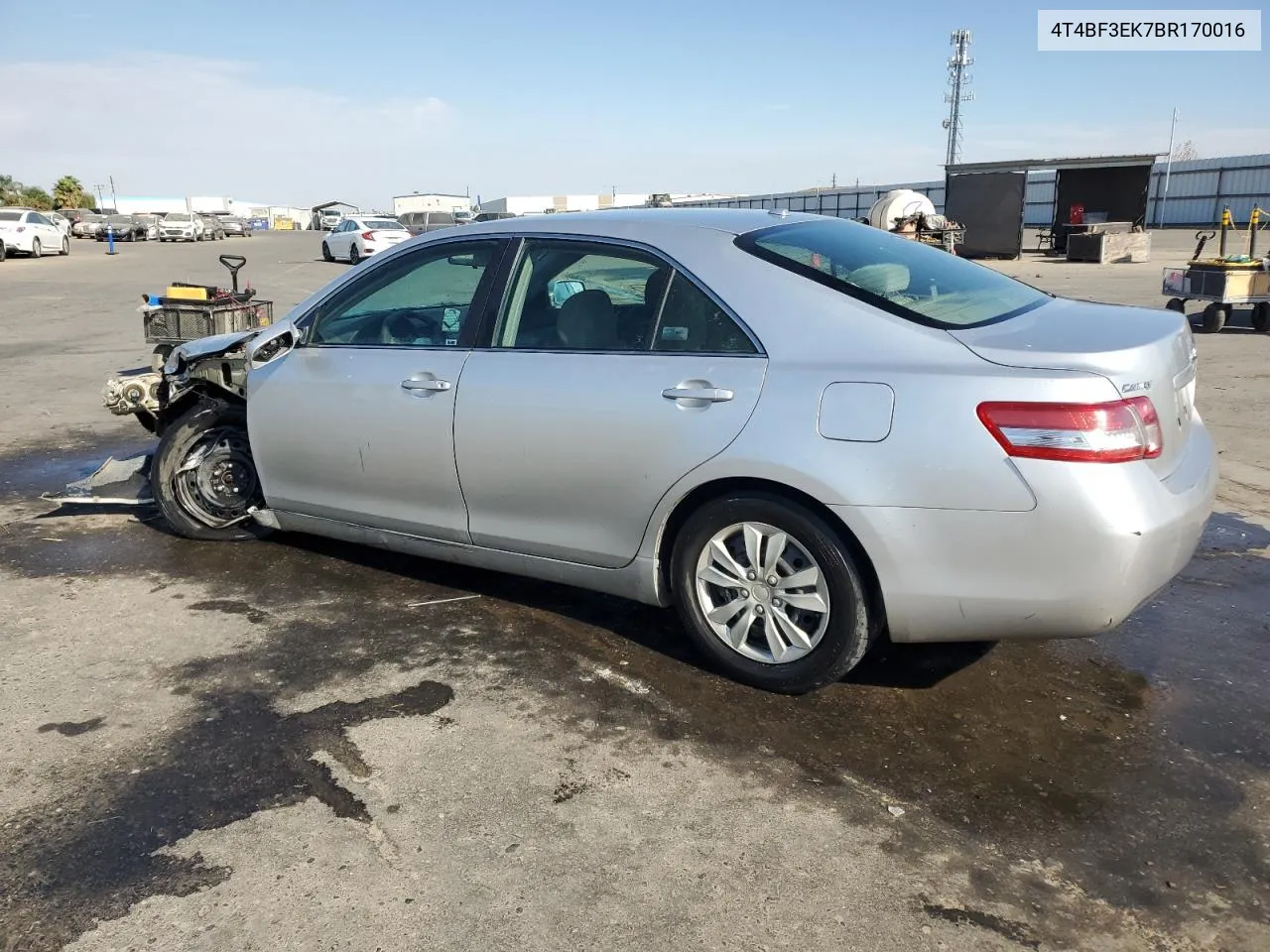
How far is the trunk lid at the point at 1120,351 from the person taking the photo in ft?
10.0

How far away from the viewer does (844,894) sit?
256 centimetres

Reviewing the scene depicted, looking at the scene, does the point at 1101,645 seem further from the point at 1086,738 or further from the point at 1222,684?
the point at 1086,738

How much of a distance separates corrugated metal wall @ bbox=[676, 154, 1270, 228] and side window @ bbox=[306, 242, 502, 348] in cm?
3639

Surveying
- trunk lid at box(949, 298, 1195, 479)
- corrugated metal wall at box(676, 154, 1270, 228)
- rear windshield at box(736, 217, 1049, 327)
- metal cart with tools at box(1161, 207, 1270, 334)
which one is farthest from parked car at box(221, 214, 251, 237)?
trunk lid at box(949, 298, 1195, 479)

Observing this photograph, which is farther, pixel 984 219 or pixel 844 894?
pixel 984 219

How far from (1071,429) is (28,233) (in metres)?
39.0

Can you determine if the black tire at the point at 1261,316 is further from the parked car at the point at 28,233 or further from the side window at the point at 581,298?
the parked car at the point at 28,233

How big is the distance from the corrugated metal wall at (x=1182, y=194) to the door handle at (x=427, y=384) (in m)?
36.8

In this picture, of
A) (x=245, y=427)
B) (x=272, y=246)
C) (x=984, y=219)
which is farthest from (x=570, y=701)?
(x=272, y=246)

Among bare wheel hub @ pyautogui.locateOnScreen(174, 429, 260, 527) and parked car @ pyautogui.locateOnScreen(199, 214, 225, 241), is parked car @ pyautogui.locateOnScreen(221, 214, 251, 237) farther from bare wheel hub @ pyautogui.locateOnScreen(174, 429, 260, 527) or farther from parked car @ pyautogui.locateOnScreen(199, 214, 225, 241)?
bare wheel hub @ pyautogui.locateOnScreen(174, 429, 260, 527)

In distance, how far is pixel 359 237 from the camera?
32375 mm

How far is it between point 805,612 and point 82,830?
231 centimetres

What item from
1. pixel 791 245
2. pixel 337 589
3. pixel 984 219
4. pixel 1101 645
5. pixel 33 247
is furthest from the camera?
pixel 33 247

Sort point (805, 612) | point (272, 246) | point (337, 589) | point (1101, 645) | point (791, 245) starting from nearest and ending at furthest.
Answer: point (805, 612)
point (791, 245)
point (1101, 645)
point (337, 589)
point (272, 246)
